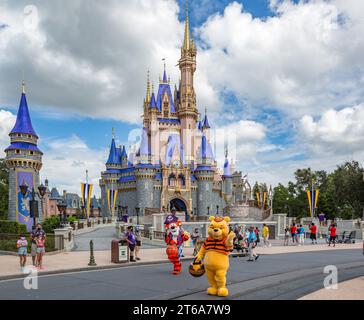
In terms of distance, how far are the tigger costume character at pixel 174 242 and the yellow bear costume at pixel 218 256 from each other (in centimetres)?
364

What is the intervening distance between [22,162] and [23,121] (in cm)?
459

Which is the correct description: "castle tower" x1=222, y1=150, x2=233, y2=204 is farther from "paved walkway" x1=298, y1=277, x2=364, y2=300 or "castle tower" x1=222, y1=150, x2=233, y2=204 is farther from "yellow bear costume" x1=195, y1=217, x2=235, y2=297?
"yellow bear costume" x1=195, y1=217, x2=235, y2=297

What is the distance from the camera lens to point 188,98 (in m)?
74.4

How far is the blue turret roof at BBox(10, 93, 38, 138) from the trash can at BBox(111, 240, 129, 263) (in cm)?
2959

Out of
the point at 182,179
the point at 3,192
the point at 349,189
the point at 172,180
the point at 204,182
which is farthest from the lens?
the point at 204,182

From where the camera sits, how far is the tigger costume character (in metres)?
12.5

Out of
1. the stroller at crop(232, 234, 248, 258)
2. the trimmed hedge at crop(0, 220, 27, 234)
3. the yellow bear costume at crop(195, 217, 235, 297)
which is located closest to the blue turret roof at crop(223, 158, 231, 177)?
the trimmed hedge at crop(0, 220, 27, 234)

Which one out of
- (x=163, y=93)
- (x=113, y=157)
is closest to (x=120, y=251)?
(x=113, y=157)

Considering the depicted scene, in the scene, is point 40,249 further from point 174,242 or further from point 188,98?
point 188,98
